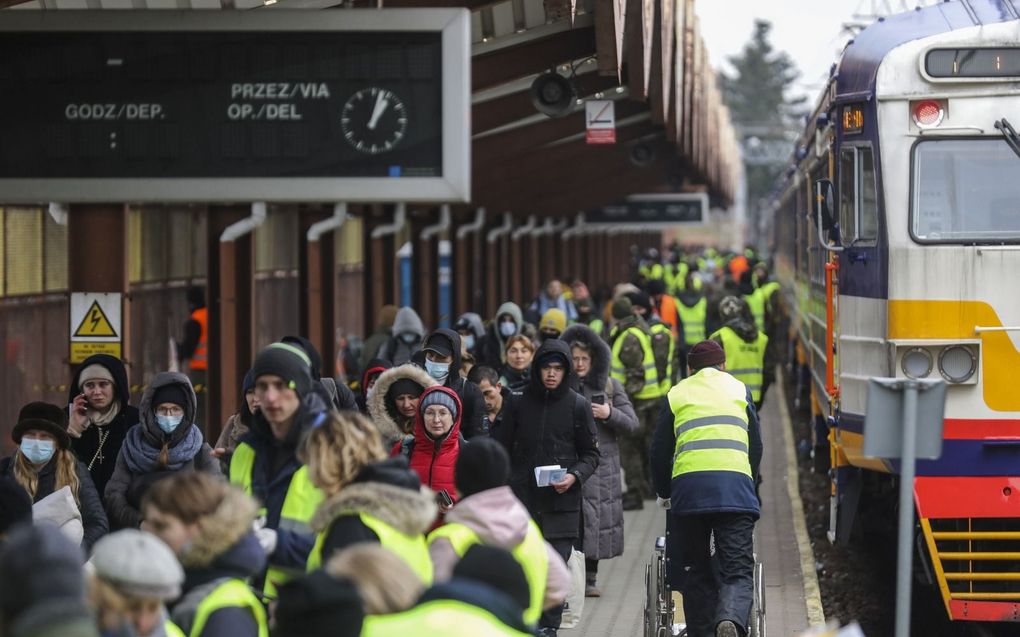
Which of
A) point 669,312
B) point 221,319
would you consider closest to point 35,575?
point 221,319

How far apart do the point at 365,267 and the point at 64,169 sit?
438 inches

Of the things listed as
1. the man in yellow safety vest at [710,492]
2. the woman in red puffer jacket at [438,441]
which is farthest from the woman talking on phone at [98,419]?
the man in yellow safety vest at [710,492]

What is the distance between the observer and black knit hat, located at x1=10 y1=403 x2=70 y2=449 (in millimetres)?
7973

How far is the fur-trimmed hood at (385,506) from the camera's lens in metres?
5.59

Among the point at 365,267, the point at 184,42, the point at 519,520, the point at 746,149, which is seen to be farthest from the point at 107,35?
the point at 746,149

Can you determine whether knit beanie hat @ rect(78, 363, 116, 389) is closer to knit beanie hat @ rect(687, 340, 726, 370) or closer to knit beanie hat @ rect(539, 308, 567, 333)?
knit beanie hat @ rect(687, 340, 726, 370)

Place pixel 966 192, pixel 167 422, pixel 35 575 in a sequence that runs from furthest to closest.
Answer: pixel 966 192 < pixel 167 422 < pixel 35 575

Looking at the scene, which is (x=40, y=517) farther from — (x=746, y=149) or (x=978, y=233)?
(x=746, y=149)

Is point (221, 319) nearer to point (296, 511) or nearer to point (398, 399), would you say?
point (398, 399)

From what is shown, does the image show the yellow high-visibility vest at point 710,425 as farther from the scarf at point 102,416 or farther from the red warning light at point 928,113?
the scarf at point 102,416

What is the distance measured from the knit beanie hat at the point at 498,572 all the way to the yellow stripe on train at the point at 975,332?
5807 millimetres

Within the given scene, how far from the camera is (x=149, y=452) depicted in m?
8.11

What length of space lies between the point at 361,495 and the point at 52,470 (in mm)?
2752

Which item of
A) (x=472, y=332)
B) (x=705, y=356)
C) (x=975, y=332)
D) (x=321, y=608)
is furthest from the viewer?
(x=472, y=332)
